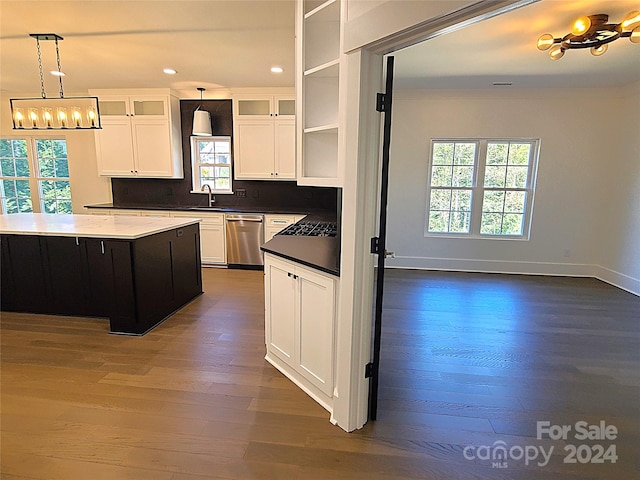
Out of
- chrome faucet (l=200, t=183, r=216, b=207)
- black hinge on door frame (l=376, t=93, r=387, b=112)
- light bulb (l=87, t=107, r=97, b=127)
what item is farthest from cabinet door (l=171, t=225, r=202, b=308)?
black hinge on door frame (l=376, t=93, r=387, b=112)

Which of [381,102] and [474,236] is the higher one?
[381,102]

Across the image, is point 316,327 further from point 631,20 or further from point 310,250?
point 631,20

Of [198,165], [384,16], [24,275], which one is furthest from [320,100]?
[198,165]

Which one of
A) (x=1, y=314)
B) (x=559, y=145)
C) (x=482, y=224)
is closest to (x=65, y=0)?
(x=1, y=314)

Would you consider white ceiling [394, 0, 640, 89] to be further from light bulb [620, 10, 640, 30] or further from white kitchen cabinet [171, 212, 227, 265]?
white kitchen cabinet [171, 212, 227, 265]

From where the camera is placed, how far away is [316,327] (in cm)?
212

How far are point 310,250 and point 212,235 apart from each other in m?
3.39

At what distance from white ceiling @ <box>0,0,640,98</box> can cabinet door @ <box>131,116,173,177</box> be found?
58 cm

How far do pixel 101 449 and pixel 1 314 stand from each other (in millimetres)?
2758

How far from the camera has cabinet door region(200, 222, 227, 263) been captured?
17.6 ft

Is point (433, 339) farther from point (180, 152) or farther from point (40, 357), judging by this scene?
point (180, 152)

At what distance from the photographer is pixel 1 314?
11.6 ft

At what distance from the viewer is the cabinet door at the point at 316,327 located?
2.01 metres

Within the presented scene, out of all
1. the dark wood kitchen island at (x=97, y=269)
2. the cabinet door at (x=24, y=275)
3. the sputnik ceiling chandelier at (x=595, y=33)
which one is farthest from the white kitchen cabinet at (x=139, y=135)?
the sputnik ceiling chandelier at (x=595, y=33)
